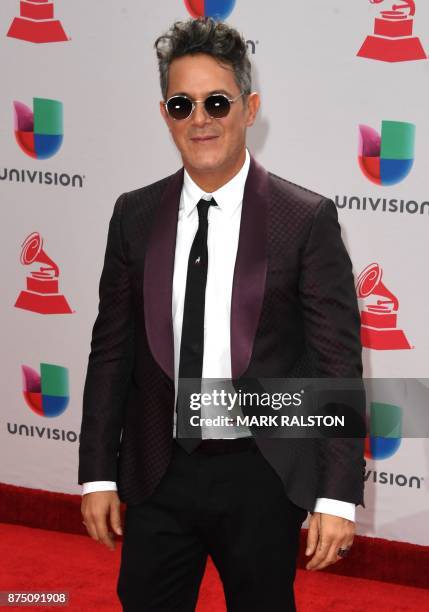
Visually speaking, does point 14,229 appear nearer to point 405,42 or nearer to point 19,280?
point 19,280

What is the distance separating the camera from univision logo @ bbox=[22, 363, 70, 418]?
4156 mm

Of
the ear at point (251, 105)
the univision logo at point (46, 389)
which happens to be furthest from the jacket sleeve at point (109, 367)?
the univision logo at point (46, 389)

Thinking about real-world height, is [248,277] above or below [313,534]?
above

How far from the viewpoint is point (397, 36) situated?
341cm

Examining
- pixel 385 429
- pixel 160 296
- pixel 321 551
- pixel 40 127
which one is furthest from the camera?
pixel 40 127

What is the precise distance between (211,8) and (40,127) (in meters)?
0.84

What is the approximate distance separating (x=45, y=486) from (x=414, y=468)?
1640mm

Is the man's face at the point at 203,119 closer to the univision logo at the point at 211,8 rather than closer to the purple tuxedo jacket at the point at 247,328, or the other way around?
the purple tuxedo jacket at the point at 247,328

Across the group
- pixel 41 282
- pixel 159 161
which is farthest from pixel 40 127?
pixel 41 282

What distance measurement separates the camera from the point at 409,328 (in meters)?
3.63

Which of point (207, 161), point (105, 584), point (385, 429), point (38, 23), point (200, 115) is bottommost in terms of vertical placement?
point (105, 584)

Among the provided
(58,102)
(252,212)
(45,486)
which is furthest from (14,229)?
→ (252,212)

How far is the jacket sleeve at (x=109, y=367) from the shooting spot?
235 cm

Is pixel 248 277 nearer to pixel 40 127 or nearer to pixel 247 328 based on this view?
pixel 247 328
